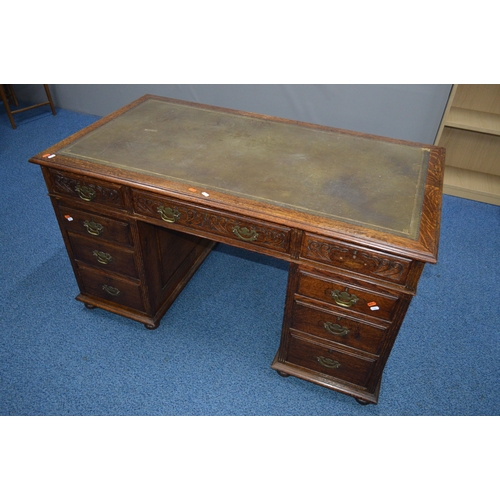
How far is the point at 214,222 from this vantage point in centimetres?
145

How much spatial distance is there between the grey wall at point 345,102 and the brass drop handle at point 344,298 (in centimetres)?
194

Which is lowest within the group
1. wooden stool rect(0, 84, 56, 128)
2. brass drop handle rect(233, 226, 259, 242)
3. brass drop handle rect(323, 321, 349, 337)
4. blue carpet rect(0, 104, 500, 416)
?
blue carpet rect(0, 104, 500, 416)

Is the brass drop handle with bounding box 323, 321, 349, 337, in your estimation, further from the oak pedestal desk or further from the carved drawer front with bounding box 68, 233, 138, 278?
the carved drawer front with bounding box 68, 233, 138, 278

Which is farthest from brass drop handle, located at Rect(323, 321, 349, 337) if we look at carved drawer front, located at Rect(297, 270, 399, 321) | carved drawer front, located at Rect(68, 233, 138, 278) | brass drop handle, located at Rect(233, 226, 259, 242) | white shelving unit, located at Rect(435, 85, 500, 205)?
white shelving unit, located at Rect(435, 85, 500, 205)

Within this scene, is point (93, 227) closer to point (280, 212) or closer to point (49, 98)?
point (280, 212)

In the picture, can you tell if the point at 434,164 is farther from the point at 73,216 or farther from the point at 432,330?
the point at 73,216

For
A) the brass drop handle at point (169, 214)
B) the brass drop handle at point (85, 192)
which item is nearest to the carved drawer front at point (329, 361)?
the brass drop handle at point (169, 214)

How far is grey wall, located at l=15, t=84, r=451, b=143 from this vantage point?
2.80m

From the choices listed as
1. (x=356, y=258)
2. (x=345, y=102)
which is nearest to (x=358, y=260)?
(x=356, y=258)

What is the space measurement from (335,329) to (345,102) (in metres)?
2.00

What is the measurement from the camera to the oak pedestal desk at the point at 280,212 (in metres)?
1.32

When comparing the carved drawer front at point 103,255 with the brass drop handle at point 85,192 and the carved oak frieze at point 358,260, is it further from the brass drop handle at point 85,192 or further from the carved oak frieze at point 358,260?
the carved oak frieze at point 358,260

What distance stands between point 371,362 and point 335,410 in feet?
0.94

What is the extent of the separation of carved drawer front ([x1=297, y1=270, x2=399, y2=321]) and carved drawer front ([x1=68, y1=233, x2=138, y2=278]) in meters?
0.75
